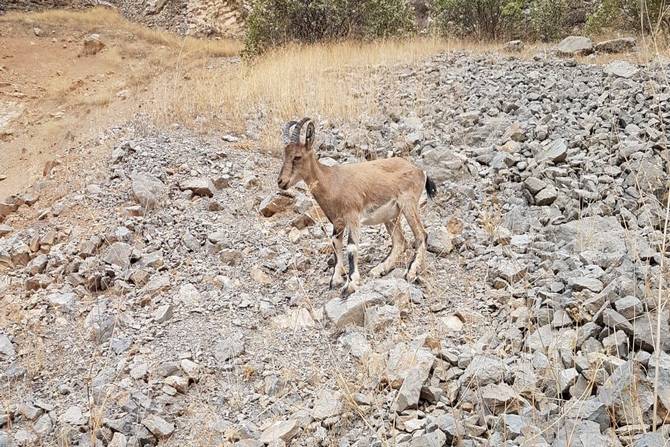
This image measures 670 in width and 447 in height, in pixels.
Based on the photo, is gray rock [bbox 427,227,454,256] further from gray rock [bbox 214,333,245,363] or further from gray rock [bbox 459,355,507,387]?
gray rock [bbox 459,355,507,387]

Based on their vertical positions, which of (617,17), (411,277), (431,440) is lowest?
(411,277)

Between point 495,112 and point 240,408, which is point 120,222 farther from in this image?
point 495,112

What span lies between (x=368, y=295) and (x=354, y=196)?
4.05 ft

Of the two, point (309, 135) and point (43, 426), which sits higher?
point (309, 135)

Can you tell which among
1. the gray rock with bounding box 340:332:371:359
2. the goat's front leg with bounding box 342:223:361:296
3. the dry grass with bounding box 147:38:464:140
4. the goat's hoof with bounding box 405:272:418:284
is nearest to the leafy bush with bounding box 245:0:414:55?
the dry grass with bounding box 147:38:464:140

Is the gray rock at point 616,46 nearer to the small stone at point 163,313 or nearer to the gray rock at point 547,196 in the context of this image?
the gray rock at point 547,196

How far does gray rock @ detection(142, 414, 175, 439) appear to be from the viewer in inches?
170

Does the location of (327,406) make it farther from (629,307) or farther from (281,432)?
(629,307)

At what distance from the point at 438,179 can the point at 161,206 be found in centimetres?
344

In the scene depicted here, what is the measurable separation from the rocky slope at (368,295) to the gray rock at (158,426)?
0.05ft

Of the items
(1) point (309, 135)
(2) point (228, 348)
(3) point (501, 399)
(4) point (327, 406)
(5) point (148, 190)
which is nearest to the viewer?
(3) point (501, 399)

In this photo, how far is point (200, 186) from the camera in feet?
26.1

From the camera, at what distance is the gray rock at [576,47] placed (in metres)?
12.7

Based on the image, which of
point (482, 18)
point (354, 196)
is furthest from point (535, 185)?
point (482, 18)
